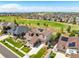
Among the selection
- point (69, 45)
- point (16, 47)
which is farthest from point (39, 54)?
point (69, 45)

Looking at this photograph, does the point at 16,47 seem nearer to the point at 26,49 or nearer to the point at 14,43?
the point at 14,43

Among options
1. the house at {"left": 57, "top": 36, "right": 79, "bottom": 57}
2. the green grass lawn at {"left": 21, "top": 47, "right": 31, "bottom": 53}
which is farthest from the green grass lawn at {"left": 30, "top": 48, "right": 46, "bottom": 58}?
the house at {"left": 57, "top": 36, "right": 79, "bottom": 57}

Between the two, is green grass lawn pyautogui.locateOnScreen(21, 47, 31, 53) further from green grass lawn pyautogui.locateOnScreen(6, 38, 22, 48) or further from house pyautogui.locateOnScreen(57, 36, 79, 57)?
house pyautogui.locateOnScreen(57, 36, 79, 57)

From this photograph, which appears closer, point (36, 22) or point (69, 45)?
point (69, 45)

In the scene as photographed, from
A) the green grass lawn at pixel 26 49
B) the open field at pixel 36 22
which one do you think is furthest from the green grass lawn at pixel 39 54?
the open field at pixel 36 22

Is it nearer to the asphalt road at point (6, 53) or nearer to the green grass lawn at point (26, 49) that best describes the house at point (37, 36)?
the green grass lawn at point (26, 49)
